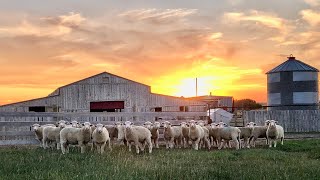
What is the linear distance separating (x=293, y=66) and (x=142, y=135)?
31.7 m

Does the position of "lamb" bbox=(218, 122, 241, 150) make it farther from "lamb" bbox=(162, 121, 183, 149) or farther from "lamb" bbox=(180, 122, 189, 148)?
"lamb" bbox=(162, 121, 183, 149)

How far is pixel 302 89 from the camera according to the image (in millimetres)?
49062

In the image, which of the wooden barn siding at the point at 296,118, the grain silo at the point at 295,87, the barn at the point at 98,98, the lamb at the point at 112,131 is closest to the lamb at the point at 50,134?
the lamb at the point at 112,131

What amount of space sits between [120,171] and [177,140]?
12.5 meters

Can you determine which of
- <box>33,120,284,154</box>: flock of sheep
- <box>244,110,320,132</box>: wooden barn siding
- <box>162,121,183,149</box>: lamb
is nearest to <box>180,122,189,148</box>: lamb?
<box>33,120,284,154</box>: flock of sheep

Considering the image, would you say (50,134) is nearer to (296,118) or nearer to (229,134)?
(229,134)

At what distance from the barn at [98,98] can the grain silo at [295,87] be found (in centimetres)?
818

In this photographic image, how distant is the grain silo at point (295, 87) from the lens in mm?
49031

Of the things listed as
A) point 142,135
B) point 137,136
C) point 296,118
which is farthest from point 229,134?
point 296,118

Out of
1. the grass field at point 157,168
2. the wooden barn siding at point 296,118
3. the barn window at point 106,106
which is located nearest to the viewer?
the grass field at point 157,168

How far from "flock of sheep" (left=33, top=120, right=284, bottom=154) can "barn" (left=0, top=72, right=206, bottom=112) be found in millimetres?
25056

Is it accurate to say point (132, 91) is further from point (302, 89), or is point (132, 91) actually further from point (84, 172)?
point (84, 172)

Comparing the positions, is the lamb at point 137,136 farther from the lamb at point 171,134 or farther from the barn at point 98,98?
the barn at point 98,98

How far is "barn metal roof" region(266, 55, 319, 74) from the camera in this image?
162 feet
